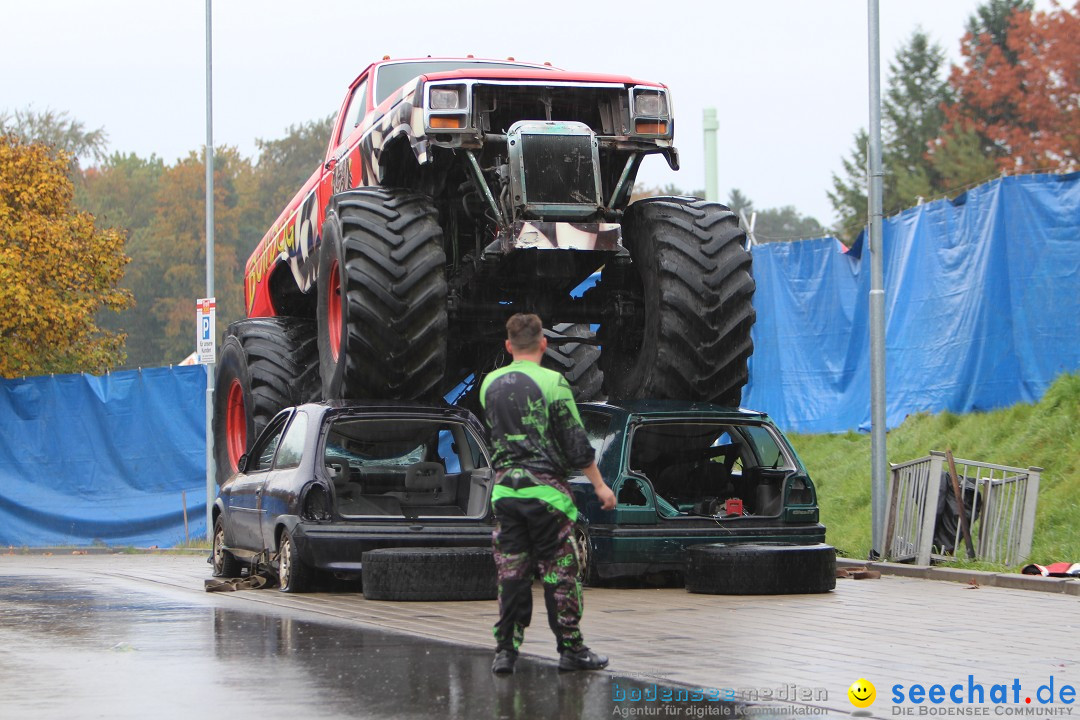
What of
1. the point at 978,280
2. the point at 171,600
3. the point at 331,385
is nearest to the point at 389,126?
the point at 331,385

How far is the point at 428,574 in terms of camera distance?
10.8 metres

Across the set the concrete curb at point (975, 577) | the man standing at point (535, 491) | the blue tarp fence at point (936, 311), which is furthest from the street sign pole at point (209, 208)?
the man standing at point (535, 491)

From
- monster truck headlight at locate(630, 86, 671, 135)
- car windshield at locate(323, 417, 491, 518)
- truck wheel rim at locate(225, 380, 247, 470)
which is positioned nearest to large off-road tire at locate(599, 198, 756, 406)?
monster truck headlight at locate(630, 86, 671, 135)

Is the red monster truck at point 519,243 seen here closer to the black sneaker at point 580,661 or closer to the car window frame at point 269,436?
the car window frame at point 269,436

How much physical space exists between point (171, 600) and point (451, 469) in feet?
28.6

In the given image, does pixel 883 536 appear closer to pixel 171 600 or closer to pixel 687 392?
pixel 687 392

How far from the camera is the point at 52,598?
11.9m

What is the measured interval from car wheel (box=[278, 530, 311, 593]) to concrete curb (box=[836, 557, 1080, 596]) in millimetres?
4920

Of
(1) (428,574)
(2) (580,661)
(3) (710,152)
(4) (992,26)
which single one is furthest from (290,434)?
(4) (992,26)

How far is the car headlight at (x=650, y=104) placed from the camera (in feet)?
40.1

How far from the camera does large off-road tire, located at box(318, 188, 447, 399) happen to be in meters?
11.6

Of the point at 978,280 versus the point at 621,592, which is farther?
the point at 978,280

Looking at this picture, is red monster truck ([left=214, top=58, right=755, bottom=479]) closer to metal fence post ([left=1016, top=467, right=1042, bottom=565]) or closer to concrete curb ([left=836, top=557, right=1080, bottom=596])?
concrete curb ([left=836, top=557, right=1080, bottom=596])

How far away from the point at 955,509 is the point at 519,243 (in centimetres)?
478
